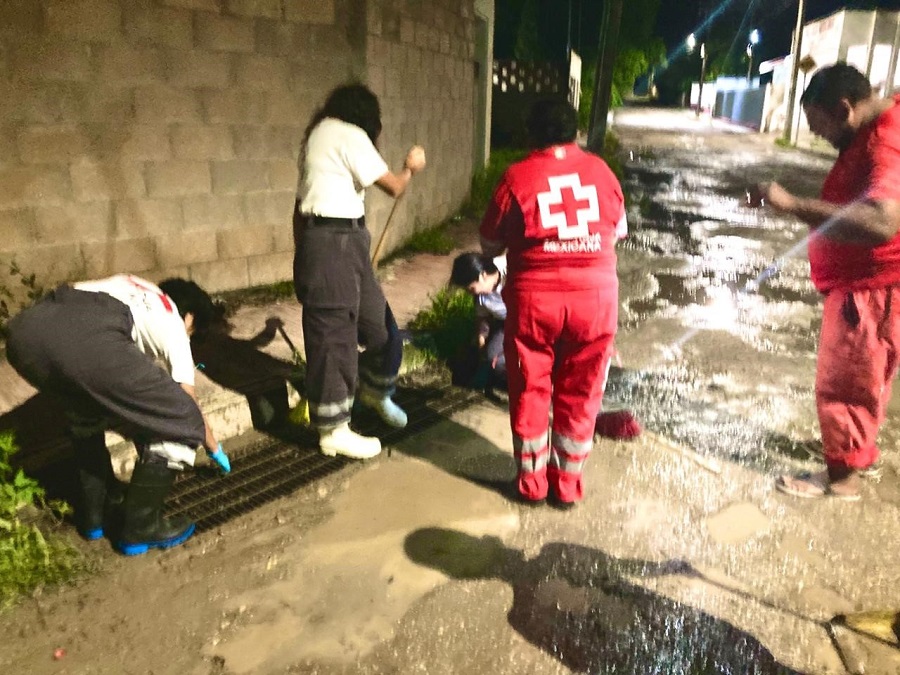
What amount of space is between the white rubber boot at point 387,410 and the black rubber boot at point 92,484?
148 cm

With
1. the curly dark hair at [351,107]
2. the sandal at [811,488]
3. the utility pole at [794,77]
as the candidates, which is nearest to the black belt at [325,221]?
the curly dark hair at [351,107]

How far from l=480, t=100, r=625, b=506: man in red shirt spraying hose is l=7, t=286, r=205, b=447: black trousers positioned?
145 centimetres

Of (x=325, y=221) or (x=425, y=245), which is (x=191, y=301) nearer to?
(x=325, y=221)

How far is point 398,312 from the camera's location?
5.58 meters

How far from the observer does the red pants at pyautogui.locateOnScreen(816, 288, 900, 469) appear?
122 inches

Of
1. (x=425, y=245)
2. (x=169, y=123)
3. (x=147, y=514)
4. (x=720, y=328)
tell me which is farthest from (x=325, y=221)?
(x=425, y=245)

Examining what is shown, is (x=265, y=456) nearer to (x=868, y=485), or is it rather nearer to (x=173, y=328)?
(x=173, y=328)

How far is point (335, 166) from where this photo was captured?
10.8 feet

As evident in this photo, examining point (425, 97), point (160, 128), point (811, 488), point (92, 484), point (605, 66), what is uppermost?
point (605, 66)

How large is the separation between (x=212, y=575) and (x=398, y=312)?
303cm

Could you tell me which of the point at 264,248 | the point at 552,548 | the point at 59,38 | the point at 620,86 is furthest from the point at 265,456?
the point at 620,86

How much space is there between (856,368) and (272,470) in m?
2.90

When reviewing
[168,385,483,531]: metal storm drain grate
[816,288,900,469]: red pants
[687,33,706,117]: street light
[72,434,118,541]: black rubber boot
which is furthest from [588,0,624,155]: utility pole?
[687,33,706,117]: street light

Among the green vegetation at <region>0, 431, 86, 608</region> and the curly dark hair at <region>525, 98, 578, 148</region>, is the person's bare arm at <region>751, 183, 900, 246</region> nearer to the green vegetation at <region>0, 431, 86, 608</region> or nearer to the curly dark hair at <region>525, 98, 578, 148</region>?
the curly dark hair at <region>525, 98, 578, 148</region>
